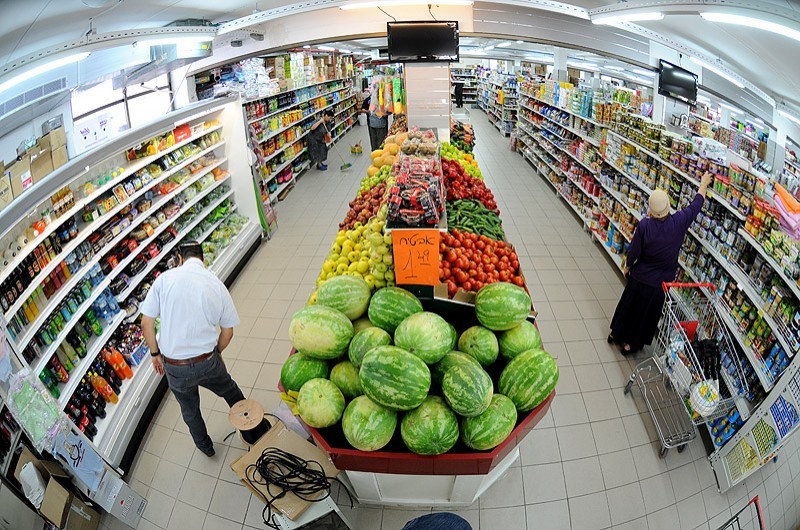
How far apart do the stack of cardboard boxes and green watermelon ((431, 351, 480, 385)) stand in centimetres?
266

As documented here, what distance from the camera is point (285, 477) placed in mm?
2459

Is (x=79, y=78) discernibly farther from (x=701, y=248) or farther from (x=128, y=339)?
(x=701, y=248)

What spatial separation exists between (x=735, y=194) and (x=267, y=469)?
12.9 feet

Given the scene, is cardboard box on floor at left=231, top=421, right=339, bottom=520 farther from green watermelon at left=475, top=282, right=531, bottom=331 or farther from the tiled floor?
green watermelon at left=475, top=282, right=531, bottom=331

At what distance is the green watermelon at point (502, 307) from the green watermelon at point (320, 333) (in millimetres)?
708

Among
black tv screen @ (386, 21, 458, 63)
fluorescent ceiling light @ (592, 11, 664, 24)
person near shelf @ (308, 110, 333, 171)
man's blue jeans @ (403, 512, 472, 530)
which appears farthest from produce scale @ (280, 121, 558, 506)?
person near shelf @ (308, 110, 333, 171)

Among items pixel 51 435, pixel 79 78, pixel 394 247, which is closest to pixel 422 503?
pixel 394 247

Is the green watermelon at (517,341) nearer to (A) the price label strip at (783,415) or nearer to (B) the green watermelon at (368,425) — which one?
(B) the green watermelon at (368,425)

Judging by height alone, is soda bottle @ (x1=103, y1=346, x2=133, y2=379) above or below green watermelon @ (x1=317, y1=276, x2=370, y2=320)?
below

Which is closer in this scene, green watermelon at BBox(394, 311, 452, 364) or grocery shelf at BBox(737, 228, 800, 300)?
green watermelon at BBox(394, 311, 452, 364)

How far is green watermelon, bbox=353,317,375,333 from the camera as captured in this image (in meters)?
2.27

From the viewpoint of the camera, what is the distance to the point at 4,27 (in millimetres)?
2148

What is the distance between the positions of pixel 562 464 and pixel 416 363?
2.07 m

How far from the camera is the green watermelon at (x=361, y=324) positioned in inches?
89.4
